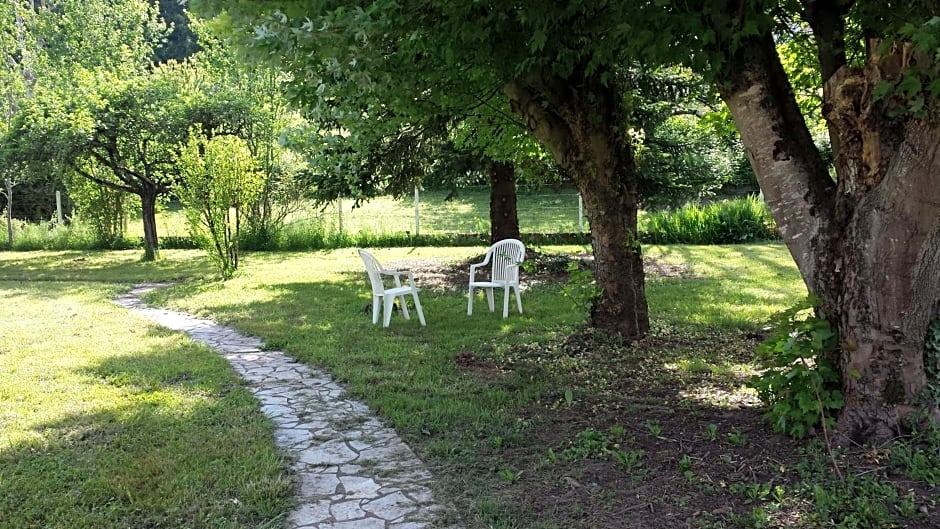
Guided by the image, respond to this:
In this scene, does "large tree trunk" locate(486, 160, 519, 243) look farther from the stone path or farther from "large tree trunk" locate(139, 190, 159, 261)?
"large tree trunk" locate(139, 190, 159, 261)

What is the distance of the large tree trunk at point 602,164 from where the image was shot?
569cm

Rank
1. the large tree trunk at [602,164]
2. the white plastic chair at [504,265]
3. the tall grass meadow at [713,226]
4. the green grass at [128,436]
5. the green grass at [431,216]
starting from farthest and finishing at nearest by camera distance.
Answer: the green grass at [431,216]
the tall grass meadow at [713,226]
the white plastic chair at [504,265]
the large tree trunk at [602,164]
the green grass at [128,436]

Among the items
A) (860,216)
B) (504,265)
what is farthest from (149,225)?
(860,216)

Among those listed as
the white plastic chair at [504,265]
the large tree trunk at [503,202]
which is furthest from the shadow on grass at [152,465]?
the large tree trunk at [503,202]

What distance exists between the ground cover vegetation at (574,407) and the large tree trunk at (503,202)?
186cm

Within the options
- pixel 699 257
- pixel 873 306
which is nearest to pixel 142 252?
pixel 699 257

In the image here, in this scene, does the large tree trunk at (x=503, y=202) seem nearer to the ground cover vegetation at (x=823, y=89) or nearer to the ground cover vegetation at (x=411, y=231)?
the ground cover vegetation at (x=411, y=231)

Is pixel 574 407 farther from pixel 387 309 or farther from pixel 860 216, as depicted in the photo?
pixel 387 309

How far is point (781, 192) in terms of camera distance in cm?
377

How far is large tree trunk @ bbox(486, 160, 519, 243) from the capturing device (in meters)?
11.8

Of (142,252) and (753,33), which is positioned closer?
(753,33)

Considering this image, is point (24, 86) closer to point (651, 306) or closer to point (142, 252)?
point (142, 252)

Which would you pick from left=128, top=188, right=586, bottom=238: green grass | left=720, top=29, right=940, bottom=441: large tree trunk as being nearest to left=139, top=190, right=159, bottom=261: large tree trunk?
left=128, top=188, right=586, bottom=238: green grass

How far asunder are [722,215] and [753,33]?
44.2 feet
